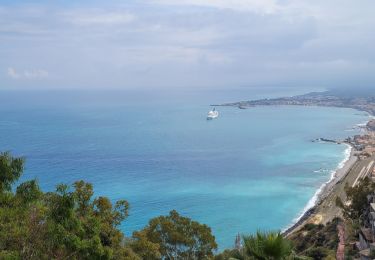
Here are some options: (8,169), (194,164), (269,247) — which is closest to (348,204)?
(194,164)

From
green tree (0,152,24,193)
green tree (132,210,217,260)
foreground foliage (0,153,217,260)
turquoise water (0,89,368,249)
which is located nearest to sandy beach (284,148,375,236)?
turquoise water (0,89,368,249)

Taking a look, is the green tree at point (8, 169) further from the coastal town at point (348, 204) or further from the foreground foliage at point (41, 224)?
the coastal town at point (348, 204)

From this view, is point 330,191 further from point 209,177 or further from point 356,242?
point 356,242

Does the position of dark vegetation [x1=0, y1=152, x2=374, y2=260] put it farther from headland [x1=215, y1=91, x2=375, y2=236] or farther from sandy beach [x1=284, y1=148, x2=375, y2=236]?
sandy beach [x1=284, y1=148, x2=375, y2=236]

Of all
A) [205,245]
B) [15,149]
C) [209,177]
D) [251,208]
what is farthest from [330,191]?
[15,149]


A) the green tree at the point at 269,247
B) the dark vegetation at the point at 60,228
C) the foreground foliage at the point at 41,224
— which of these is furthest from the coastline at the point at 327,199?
the green tree at the point at 269,247

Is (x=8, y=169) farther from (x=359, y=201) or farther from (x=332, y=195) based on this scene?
(x=332, y=195)

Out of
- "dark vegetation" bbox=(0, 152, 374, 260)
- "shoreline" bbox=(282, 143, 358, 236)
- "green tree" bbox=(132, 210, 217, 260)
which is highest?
"dark vegetation" bbox=(0, 152, 374, 260)
